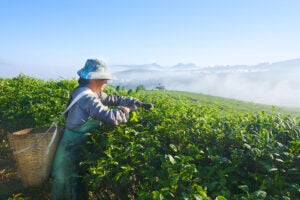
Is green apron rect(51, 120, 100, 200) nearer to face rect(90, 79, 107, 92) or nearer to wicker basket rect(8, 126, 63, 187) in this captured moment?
wicker basket rect(8, 126, 63, 187)

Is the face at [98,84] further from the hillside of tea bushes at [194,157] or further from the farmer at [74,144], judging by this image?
the hillside of tea bushes at [194,157]

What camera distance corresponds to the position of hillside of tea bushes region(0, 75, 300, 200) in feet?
10.7

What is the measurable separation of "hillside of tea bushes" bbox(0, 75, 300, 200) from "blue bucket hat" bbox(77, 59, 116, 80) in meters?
0.81

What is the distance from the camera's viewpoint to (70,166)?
16.5 feet

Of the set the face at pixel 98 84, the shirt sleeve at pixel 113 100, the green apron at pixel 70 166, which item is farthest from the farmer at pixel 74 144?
the shirt sleeve at pixel 113 100

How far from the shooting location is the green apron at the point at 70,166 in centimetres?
504

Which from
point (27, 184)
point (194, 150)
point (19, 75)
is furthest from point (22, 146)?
point (19, 75)

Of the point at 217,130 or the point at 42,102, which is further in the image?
the point at 42,102

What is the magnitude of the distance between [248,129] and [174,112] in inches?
48.0

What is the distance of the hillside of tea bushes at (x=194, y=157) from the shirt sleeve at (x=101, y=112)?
151 millimetres

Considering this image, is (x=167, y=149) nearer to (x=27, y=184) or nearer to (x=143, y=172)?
(x=143, y=172)

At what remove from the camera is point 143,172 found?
3.62 meters

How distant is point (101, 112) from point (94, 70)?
2.86 ft

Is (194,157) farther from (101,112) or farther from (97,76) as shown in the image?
(97,76)
